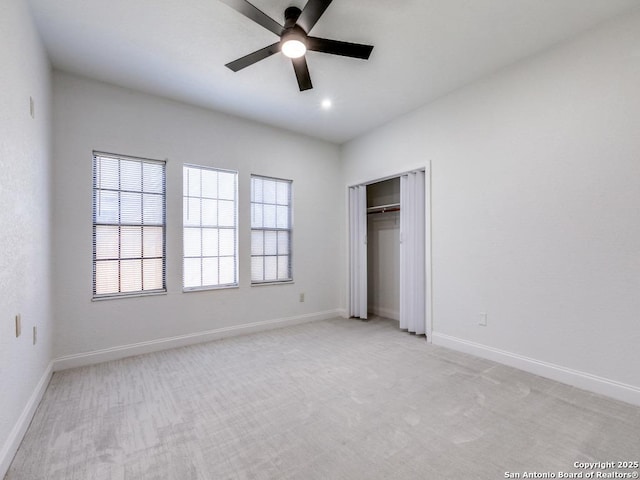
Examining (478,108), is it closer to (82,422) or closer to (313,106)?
(313,106)

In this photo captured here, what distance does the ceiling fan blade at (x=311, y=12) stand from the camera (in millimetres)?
1877

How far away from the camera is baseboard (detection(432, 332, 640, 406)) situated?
2.26 m

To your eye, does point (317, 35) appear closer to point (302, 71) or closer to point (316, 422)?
point (302, 71)

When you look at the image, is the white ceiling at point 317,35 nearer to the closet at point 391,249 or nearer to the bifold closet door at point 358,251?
Result: the closet at point 391,249

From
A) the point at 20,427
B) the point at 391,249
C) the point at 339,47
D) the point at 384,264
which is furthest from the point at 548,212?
the point at 20,427

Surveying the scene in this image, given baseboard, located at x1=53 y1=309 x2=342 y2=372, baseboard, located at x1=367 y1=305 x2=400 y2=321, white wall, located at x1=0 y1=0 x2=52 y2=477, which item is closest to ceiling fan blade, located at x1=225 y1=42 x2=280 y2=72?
white wall, located at x1=0 y1=0 x2=52 y2=477

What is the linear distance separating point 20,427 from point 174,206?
2.37 metres

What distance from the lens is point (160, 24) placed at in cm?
239

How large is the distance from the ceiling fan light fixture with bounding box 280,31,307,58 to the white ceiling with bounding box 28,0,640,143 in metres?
0.23

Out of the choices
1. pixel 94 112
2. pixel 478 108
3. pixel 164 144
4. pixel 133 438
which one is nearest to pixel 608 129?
pixel 478 108

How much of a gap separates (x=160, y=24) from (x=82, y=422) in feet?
10.0

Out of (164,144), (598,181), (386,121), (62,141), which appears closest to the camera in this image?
(598,181)

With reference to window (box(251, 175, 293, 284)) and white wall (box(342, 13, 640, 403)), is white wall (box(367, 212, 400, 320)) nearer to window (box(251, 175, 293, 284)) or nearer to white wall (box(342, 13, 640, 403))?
white wall (box(342, 13, 640, 403))

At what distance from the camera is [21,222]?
1998 millimetres
